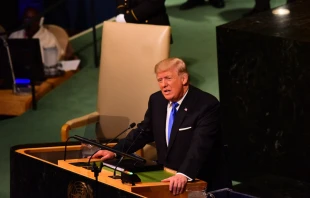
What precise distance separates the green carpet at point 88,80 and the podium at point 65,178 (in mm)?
1514

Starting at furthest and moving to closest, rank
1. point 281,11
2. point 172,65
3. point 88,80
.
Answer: point 88,80
point 281,11
point 172,65

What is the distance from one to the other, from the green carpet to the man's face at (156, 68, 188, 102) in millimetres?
1883

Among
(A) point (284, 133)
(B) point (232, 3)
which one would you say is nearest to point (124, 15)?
(A) point (284, 133)

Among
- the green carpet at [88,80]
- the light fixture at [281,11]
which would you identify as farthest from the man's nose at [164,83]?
the green carpet at [88,80]

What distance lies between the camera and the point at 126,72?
507 centimetres

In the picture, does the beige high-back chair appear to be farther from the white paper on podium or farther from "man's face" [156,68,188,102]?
the white paper on podium

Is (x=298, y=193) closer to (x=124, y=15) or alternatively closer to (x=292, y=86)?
(x=292, y=86)

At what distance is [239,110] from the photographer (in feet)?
16.3

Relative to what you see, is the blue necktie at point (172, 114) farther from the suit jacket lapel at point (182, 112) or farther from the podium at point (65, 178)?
the podium at point (65, 178)

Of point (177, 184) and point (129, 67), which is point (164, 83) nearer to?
point (177, 184)

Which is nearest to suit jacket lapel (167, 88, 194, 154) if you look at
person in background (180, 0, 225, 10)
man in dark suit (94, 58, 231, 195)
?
man in dark suit (94, 58, 231, 195)

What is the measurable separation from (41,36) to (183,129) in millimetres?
3764

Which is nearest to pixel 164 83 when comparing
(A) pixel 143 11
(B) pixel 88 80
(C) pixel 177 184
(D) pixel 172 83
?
(D) pixel 172 83

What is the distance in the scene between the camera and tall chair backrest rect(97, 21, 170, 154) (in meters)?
4.89
